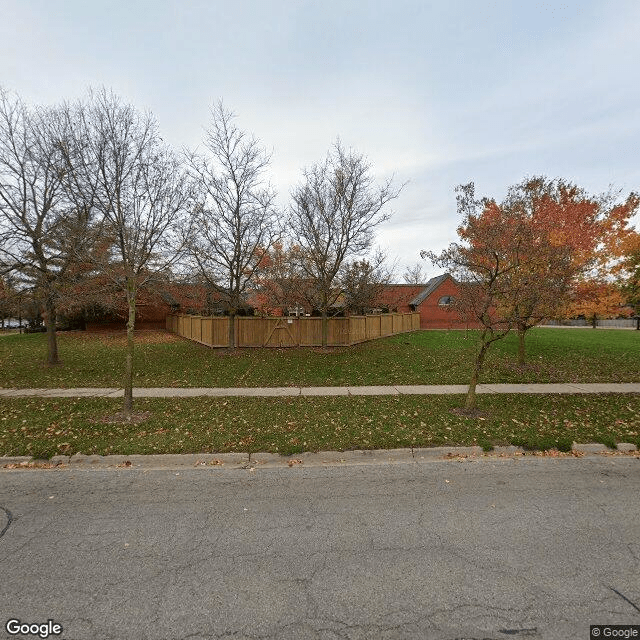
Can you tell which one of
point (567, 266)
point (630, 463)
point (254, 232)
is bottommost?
point (630, 463)

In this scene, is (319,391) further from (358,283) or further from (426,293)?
(426,293)

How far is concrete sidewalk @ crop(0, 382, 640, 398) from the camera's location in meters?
8.92

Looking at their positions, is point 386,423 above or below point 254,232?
below

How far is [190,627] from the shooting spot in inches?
92.7

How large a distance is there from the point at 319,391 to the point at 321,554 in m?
6.24

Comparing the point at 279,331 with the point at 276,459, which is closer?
the point at 276,459

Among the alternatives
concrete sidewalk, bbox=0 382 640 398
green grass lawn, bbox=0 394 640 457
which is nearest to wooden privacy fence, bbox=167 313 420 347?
concrete sidewalk, bbox=0 382 640 398

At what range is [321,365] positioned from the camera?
1309cm

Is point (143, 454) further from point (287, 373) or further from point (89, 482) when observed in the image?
point (287, 373)

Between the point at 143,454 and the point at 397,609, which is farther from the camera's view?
the point at 143,454

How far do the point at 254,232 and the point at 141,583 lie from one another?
13.5m

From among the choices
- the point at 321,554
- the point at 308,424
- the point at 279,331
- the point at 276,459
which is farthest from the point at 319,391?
the point at 279,331

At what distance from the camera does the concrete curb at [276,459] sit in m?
5.16

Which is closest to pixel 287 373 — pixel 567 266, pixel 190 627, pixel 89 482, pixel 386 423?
pixel 386 423
